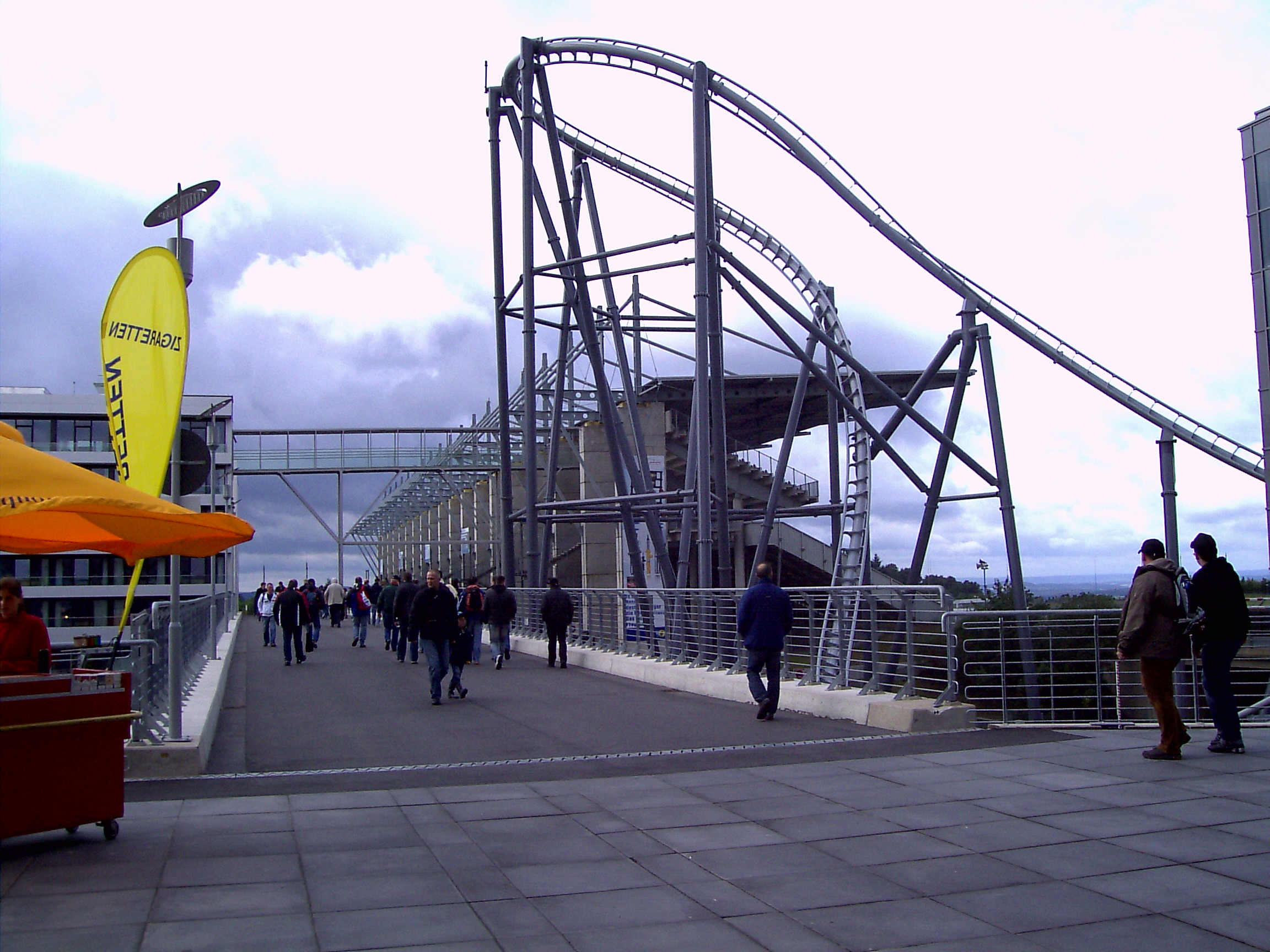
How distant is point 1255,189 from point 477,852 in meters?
12.1

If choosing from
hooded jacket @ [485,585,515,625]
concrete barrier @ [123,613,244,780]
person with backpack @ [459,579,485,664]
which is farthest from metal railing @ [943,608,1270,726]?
person with backpack @ [459,579,485,664]

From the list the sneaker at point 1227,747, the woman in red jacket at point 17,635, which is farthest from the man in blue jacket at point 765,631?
the woman in red jacket at point 17,635

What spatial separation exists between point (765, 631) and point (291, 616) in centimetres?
1268

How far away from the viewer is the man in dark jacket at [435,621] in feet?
47.7

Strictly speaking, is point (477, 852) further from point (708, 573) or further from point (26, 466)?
point (708, 573)

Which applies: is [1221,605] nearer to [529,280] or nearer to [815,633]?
[815,633]

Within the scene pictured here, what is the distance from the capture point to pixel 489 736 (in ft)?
39.0

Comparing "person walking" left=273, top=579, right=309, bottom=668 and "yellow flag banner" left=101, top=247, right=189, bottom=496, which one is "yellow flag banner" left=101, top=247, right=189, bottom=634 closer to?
"yellow flag banner" left=101, top=247, right=189, bottom=496

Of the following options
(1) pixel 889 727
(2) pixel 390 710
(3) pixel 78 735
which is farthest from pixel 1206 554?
(2) pixel 390 710

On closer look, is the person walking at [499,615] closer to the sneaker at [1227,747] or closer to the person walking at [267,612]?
the person walking at [267,612]

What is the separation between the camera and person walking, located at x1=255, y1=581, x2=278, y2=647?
1148 inches

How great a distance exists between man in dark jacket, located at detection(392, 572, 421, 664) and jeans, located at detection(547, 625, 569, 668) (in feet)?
8.06

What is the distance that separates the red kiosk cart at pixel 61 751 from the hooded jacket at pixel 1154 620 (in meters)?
7.31

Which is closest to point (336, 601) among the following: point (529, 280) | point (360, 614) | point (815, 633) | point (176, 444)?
point (360, 614)
